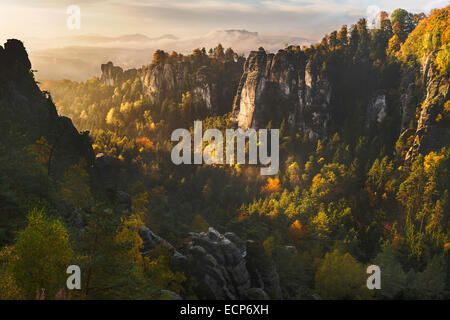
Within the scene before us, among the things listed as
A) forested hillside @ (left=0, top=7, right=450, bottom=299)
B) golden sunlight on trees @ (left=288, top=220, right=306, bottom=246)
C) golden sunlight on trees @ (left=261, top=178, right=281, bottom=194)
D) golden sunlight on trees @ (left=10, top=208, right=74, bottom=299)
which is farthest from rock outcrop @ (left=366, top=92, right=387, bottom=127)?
golden sunlight on trees @ (left=10, top=208, right=74, bottom=299)

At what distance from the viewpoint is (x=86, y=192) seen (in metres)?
49.1

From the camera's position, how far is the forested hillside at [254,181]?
28.8 metres

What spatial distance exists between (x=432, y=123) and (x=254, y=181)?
5017cm

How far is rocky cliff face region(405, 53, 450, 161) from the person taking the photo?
93562 millimetres

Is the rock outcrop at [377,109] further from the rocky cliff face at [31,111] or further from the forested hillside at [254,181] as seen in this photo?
the rocky cliff face at [31,111]

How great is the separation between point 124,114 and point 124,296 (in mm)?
126462

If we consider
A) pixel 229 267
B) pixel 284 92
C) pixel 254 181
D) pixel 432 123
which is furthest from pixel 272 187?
pixel 229 267

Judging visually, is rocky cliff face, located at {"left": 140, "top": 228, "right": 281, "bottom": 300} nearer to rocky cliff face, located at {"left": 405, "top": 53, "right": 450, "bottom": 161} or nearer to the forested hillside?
the forested hillside

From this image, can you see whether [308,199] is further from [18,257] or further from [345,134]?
[18,257]

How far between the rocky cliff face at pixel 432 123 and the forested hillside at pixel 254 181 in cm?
35

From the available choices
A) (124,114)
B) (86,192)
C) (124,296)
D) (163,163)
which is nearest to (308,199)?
(163,163)

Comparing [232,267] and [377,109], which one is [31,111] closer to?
[232,267]

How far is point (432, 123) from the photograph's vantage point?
9569 cm

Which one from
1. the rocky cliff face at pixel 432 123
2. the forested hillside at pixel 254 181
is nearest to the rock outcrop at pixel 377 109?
the forested hillside at pixel 254 181
